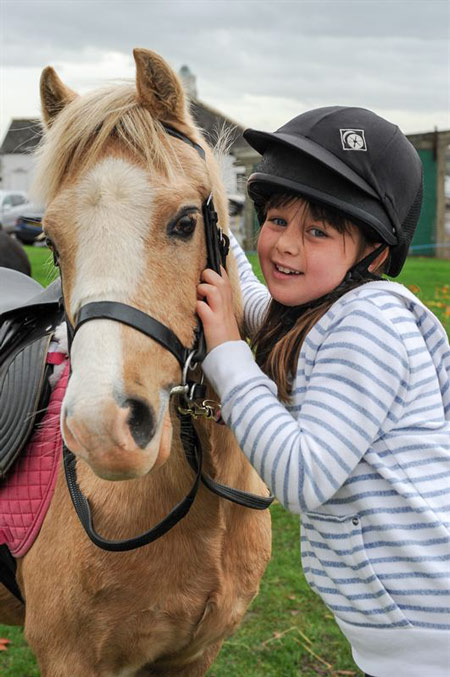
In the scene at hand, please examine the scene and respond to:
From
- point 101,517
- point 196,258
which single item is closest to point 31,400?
point 101,517

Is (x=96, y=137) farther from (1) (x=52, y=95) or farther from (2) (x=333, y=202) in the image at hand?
(2) (x=333, y=202)

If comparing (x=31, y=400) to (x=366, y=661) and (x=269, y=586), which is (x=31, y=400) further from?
(x=269, y=586)

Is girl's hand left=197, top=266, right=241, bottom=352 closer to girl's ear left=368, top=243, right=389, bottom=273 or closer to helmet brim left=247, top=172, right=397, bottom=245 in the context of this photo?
helmet brim left=247, top=172, right=397, bottom=245

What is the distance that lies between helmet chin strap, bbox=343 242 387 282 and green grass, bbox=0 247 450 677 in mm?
2074

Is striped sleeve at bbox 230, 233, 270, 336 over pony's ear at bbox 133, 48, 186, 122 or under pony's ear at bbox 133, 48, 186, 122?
under

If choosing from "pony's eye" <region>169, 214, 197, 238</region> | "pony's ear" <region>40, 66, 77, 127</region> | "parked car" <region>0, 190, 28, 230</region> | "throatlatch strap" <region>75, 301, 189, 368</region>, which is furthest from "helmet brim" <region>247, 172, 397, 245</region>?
"parked car" <region>0, 190, 28, 230</region>

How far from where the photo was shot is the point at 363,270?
1.98 m

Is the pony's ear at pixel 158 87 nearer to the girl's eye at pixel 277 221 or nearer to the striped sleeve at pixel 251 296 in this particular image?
the girl's eye at pixel 277 221

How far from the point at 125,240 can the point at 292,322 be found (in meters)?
0.60

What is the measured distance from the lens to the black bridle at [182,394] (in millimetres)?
1674

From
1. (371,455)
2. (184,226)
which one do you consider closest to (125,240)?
(184,226)

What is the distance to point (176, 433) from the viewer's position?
2.11 metres

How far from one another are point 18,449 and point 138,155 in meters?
1.13

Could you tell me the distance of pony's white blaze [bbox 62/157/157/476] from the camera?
4.99ft
